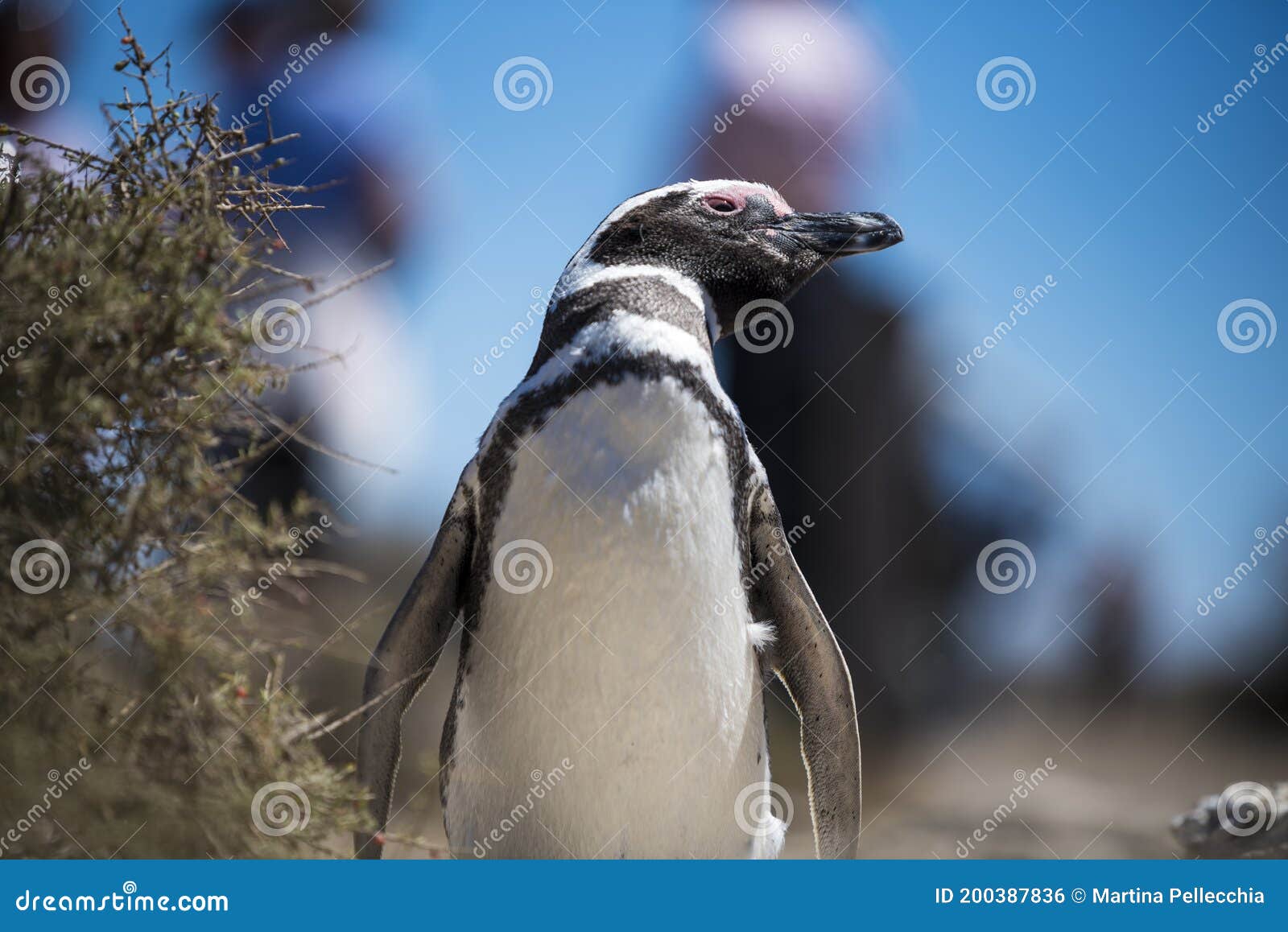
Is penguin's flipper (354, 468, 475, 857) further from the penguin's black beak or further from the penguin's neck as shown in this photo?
the penguin's black beak

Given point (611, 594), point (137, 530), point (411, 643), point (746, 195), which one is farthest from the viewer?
point (746, 195)

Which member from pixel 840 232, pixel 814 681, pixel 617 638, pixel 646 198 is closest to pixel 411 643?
pixel 617 638

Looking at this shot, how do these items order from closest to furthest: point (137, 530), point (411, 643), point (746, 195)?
point (137, 530) < point (411, 643) < point (746, 195)

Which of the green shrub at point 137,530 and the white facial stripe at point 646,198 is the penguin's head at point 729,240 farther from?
the green shrub at point 137,530

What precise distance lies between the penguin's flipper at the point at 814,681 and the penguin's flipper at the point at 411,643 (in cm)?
44

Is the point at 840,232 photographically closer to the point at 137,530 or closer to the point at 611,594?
the point at 611,594

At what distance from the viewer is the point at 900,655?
4.38m

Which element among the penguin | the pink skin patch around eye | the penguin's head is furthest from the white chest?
the pink skin patch around eye

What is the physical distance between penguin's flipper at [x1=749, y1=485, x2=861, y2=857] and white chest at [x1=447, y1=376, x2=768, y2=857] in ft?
0.58

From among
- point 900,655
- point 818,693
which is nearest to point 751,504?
point 818,693

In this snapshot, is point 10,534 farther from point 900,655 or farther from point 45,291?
point 900,655

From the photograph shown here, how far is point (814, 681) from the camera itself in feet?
5.43

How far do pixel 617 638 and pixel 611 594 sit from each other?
0.06 m

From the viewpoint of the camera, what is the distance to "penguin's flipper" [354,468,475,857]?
1.47 m
